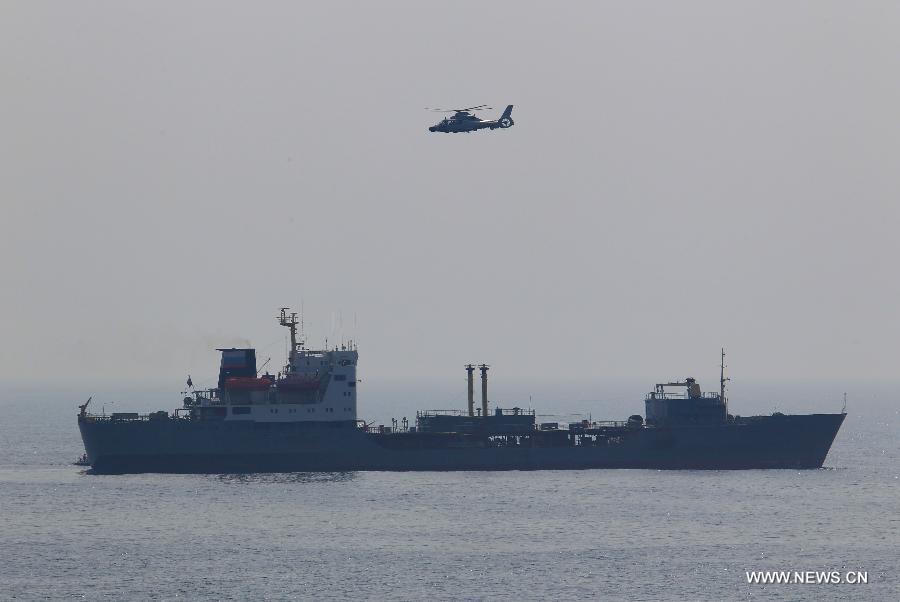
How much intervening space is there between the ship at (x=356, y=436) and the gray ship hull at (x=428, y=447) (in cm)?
6

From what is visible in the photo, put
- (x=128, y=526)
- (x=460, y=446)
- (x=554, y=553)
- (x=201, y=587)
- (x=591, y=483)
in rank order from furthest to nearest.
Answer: (x=460, y=446), (x=591, y=483), (x=128, y=526), (x=554, y=553), (x=201, y=587)

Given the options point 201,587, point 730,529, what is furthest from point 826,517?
point 201,587

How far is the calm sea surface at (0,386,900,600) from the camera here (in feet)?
189

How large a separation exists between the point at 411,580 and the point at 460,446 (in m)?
34.4

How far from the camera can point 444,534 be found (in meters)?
68.2

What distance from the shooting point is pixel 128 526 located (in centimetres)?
7019

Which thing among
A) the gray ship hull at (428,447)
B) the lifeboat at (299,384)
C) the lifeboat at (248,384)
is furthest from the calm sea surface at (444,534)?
the lifeboat at (299,384)

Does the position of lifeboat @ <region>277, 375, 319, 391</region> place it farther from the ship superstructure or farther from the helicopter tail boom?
the helicopter tail boom

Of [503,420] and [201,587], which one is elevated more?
[503,420]

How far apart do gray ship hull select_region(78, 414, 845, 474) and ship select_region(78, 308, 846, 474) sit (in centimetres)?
6

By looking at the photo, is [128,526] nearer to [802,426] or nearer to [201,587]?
[201,587]

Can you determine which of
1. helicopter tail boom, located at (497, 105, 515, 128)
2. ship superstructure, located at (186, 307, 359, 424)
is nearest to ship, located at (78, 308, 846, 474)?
ship superstructure, located at (186, 307, 359, 424)

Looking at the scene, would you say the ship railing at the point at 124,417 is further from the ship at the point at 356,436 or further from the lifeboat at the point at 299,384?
the lifeboat at the point at 299,384

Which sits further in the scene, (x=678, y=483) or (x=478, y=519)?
(x=678, y=483)
